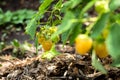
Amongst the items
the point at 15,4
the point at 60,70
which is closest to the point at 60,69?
the point at 60,70

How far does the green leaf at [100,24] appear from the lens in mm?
1274

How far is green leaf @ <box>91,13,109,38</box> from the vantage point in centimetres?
127

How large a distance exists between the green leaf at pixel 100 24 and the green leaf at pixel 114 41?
0.11ft

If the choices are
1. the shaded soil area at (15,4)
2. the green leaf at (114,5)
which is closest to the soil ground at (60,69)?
the green leaf at (114,5)

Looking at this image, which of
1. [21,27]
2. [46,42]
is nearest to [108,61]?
[46,42]

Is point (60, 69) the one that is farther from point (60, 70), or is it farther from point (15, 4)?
point (15, 4)

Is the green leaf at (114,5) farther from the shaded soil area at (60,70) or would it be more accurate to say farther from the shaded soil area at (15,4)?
the shaded soil area at (15,4)

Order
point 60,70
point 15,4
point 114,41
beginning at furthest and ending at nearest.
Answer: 1. point 15,4
2. point 60,70
3. point 114,41

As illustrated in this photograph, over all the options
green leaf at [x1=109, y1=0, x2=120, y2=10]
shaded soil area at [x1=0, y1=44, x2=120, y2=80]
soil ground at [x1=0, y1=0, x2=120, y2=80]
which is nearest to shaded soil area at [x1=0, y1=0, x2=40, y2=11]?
soil ground at [x1=0, y1=0, x2=120, y2=80]

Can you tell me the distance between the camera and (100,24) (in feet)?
4.20

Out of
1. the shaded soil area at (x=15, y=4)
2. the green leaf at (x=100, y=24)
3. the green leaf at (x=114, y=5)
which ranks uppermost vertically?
the shaded soil area at (x=15, y=4)

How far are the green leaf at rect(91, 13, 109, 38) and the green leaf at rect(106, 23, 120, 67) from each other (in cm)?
4

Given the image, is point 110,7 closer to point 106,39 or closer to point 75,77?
point 106,39

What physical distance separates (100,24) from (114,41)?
0.09 metres
